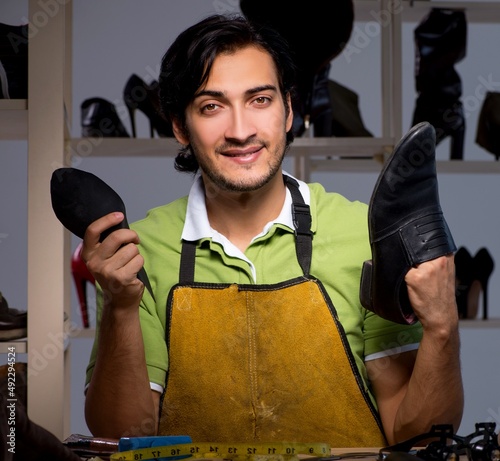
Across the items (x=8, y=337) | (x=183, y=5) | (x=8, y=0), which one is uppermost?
(x=183, y=5)

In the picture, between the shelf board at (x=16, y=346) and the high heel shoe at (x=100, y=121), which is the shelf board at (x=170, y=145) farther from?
the shelf board at (x=16, y=346)

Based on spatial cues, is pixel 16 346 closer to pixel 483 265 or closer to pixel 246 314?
pixel 246 314

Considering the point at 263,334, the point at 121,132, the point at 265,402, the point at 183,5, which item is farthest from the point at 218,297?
the point at 183,5

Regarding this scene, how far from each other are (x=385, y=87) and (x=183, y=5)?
1.32 m

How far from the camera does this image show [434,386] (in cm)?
152

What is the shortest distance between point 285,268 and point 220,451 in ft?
2.21

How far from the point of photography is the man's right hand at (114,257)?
152cm

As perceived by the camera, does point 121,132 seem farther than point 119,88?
No

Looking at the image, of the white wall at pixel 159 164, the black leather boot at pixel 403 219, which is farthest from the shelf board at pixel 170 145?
the black leather boot at pixel 403 219

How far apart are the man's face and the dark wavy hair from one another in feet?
0.10

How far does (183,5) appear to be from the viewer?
3.88 meters

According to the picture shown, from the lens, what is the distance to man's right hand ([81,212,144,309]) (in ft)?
5.00

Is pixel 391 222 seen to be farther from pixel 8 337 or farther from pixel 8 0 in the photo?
pixel 8 0

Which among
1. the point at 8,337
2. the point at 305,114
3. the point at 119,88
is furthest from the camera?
the point at 119,88
